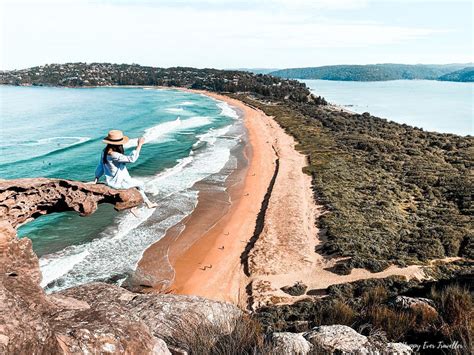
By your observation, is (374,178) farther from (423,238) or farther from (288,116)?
(288,116)

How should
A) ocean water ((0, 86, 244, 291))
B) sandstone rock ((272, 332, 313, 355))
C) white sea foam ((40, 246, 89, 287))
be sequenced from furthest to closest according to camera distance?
ocean water ((0, 86, 244, 291)), white sea foam ((40, 246, 89, 287)), sandstone rock ((272, 332, 313, 355))

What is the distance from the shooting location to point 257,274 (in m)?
17.0

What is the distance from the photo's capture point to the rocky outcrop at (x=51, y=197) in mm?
6102

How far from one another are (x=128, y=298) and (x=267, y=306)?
7818mm

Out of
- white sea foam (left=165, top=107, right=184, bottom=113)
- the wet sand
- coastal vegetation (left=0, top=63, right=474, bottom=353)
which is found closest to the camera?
coastal vegetation (left=0, top=63, right=474, bottom=353)

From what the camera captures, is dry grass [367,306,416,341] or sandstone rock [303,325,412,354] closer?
sandstone rock [303,325,412,354]

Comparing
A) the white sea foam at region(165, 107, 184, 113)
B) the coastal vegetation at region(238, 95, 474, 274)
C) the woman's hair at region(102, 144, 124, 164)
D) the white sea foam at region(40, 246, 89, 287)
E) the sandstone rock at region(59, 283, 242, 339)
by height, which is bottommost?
the white sea foam at region(40, 246, 89, 287)

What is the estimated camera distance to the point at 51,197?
6.69 metres

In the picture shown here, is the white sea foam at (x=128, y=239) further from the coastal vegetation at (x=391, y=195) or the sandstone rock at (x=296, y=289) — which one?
the coastal vegetation at (x=391, y=195)

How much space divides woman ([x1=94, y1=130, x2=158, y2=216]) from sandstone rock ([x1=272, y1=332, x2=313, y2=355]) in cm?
336

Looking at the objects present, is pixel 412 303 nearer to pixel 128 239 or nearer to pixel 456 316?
pixel 456 316

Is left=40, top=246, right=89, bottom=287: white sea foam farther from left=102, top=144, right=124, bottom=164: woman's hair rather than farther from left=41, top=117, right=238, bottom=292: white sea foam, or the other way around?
left=102, top=144, right=124, bottom=164: woman's hair

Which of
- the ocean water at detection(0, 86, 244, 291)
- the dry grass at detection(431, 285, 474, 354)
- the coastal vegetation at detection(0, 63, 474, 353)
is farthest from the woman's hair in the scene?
the dry grass at detection(431, 285, 474, 354)

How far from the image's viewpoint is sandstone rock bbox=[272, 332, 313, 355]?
19.5 feet
